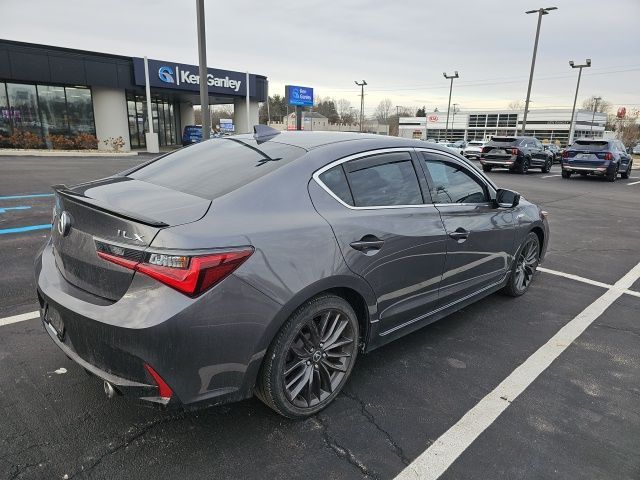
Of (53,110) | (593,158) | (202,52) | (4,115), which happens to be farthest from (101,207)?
(53,110)

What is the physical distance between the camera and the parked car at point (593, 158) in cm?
1878

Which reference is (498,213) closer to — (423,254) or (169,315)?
(423,254)

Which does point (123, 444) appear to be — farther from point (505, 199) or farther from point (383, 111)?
point (383, 111)

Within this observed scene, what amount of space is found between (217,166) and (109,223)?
2.82 ft

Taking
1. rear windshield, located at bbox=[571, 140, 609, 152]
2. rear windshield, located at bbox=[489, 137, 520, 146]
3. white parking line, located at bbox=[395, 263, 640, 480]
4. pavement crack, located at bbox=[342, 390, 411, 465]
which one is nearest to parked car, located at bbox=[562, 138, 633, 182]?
rear windshield, located at bbox=[571, 140, 609, 152]

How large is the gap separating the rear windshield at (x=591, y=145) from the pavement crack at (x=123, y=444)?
2128cm

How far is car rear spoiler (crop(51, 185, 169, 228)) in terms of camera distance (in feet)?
7.10

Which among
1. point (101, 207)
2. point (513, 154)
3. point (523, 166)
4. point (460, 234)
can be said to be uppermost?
point (101, 207)

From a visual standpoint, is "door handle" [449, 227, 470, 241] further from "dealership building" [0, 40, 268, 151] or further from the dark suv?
"dealership building" [0, 40, 268, 151]

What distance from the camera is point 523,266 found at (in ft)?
15.6

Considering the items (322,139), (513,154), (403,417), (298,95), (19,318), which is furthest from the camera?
(298,95)

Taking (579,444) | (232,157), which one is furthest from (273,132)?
(579,444)

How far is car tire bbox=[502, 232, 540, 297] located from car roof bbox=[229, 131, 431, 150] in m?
1.85

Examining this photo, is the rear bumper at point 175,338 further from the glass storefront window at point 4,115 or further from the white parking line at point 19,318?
the glass storefront window at point 4,115
